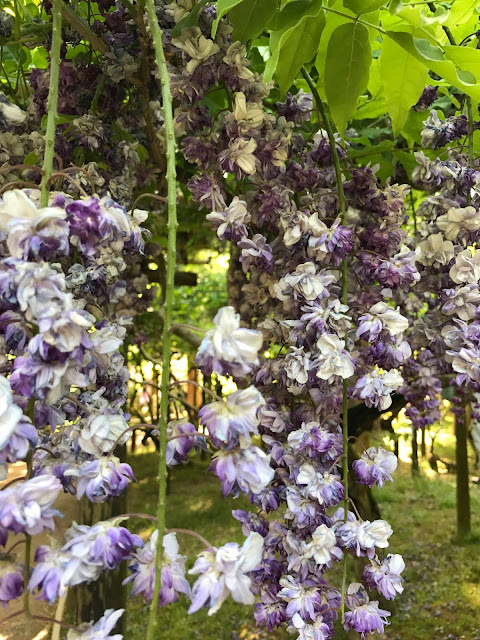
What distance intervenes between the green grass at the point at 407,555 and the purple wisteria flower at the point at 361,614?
0.82 metres

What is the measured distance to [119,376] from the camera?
23.8 inches

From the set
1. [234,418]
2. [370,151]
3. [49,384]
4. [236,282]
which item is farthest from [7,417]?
[236,282]

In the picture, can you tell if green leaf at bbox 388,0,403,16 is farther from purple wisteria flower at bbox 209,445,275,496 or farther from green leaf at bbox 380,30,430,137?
purple wisteria flower at bbox 209,445,275,496

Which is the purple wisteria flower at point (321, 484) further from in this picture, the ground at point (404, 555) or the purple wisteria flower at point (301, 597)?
the ground at point (404, 555)

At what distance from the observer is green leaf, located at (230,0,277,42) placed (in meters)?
0.65

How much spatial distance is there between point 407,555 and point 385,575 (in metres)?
2.82

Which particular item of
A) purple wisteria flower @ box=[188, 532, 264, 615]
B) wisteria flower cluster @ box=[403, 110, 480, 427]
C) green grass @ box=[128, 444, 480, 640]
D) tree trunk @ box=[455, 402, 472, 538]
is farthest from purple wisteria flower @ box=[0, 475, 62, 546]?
tree trunk @ box=[455, 402, 472, 538]

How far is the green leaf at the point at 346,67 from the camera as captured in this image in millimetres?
659

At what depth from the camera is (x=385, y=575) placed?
64cm

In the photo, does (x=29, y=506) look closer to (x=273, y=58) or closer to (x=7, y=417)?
(x=7, y=417)

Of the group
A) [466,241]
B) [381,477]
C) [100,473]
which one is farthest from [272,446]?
[466,241]

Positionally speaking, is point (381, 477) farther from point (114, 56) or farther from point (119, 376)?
point (114, 56)

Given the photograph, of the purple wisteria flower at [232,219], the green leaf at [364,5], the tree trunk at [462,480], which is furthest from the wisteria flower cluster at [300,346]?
the tree trunk at [462,480]

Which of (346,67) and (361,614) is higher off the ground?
(346,67)
